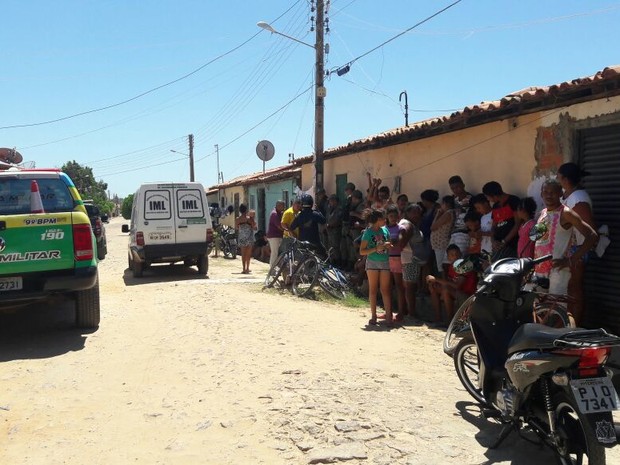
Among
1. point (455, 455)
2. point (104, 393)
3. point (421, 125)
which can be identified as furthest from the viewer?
point (421, 125)

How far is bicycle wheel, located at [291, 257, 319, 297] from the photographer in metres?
9.95

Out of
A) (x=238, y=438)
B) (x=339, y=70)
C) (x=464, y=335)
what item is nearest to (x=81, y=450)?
(x=238, y=438)

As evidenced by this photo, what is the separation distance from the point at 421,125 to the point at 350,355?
5.00 meters

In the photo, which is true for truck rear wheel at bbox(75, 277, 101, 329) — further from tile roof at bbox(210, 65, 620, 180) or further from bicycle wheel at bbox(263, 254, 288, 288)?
tile roof at bbox(210, 65, 620, 180)

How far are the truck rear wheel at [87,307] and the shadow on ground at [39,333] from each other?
15 centimetres

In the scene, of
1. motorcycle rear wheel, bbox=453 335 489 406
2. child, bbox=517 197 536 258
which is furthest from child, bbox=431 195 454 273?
motorcycle rear wheel, bbox=453 335 489 406

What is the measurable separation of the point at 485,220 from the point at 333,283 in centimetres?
316

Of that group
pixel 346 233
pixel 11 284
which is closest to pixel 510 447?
pixel 11 284

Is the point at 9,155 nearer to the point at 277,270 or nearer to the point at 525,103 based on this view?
the point at 277,270

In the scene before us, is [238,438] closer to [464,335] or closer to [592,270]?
[464,335]

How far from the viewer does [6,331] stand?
7.27 meters

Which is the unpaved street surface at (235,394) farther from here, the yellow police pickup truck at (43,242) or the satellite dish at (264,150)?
the satellite dish at (264,150)

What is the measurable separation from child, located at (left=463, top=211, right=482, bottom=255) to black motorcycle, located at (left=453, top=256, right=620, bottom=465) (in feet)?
11.0

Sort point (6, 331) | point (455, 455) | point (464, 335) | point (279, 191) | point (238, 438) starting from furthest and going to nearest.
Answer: point (279, 191)
point (6, 331)
point (464, 335)
point (238, 438)
point (455, 455)
